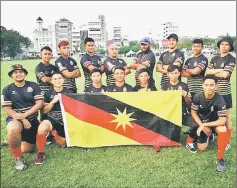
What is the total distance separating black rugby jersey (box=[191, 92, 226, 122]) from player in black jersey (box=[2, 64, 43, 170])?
2855 millimetres

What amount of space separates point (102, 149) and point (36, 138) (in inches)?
49.3

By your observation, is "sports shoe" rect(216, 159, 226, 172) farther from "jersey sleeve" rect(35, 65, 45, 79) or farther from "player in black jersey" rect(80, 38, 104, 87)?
"jersey sleeve" rect(35, 65, 45, 79)

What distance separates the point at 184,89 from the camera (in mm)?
5371

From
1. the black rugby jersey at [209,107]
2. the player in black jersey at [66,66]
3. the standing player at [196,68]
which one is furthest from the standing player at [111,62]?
the black rugby jersey at [209,107]

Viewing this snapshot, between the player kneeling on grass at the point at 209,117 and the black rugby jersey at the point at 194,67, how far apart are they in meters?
0.77

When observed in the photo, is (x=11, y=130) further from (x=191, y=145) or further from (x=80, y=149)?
(x=191, y=145)

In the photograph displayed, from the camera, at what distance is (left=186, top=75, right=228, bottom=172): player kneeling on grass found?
461 cm

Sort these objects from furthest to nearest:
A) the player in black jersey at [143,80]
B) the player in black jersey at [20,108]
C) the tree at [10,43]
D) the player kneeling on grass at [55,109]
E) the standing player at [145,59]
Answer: the tree at [10,43] < the standing player at [145,59] < the player in black jersey at [143,80] < the player kneeling on grass at [55,109] < the player in black jersey at [20,108]

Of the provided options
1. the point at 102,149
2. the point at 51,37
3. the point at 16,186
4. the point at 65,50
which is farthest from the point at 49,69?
the point at 51,37

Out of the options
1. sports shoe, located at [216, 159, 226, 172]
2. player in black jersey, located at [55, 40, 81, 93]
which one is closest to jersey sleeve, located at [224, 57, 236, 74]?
sports shoe, located at [216, 159, 226, 172]

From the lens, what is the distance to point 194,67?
18.3ft

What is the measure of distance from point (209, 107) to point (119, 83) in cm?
180

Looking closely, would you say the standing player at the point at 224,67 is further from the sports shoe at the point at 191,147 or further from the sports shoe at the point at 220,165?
the sports shoe at the point at 220,165

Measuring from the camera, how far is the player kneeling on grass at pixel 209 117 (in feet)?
15.1
